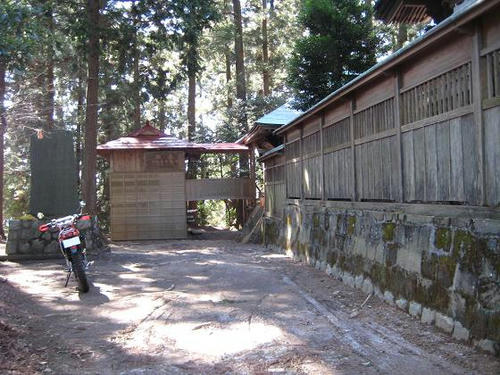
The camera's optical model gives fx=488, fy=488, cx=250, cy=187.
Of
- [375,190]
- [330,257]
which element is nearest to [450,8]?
[375,190]

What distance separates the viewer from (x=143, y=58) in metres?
21.2

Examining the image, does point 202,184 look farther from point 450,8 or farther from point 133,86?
point 450,8

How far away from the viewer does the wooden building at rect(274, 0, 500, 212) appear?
4.86 metres

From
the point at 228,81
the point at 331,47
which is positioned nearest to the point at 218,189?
the point at 331,47

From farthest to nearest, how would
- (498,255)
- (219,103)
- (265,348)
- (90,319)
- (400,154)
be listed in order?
(219,103) → (400,154) → (90,319) → (265,348) → (498,255)

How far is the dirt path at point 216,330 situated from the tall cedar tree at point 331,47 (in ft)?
32.4

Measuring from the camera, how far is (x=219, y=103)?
1421 inches

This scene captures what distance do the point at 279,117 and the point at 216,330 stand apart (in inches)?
540

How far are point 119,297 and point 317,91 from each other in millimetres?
12157

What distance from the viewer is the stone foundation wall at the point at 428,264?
15.1 ft

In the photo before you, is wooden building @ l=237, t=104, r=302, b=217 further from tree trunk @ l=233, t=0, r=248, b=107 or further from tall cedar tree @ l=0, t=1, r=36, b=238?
tree trunk @ l=233, t=0, r=248, b=107

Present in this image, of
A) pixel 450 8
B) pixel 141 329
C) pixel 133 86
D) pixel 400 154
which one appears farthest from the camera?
pixel 133 86

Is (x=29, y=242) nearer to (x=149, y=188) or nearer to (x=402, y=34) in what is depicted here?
(x=149, y=188)

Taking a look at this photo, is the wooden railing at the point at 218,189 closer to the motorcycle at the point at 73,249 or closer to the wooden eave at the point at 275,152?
the wooden eave at the point at 275,152
